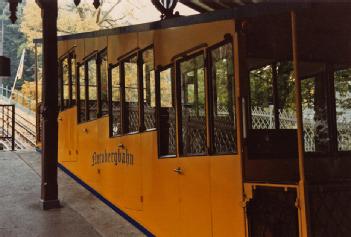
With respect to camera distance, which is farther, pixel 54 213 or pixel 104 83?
pixel 104 83

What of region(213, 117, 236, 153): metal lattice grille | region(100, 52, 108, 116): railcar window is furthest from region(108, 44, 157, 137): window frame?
region(213, 117, 236, 153): metal lattice grille

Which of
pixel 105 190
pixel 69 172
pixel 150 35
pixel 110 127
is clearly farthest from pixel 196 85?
pixel 69 172

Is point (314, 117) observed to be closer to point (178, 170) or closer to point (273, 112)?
point (273, 112)

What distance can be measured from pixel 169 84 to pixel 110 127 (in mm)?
2153

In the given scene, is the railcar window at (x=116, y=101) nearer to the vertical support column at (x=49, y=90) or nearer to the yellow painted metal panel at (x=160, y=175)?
the yellow painted metal panel at (x=160, y=175)

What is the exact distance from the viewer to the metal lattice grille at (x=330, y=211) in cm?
382

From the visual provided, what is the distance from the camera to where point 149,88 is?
627 centimetres

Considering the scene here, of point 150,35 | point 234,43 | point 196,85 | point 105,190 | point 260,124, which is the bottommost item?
point 105,190

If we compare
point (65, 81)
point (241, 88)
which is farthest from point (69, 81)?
point (241, 88)

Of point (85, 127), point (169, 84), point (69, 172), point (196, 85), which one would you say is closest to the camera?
point (196, 85)

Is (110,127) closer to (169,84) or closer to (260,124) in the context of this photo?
(169,84)

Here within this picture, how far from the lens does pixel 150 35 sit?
Result: 6297 millimetres

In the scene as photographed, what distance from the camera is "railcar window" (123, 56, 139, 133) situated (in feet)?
21.8

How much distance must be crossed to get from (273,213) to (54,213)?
13.7ft
